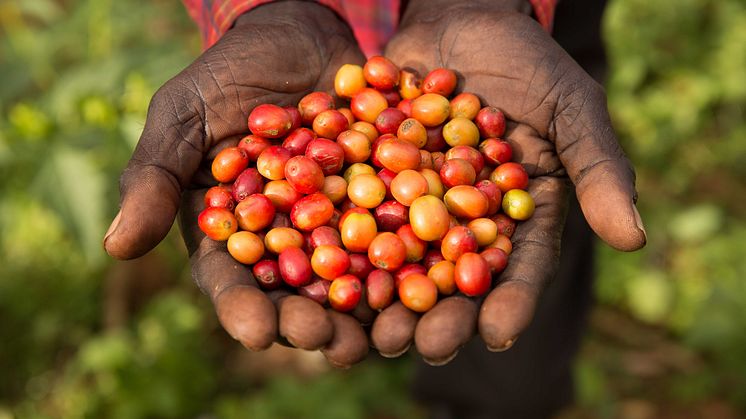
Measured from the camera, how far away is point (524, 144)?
119 inches

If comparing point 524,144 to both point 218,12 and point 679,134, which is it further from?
point 679,134

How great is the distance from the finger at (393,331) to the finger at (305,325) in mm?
156

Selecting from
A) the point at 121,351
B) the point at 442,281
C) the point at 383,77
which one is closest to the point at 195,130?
the point at 383,77

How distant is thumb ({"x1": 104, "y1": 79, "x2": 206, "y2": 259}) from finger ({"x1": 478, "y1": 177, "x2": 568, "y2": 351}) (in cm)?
107

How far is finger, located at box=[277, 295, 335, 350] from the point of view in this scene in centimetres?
233

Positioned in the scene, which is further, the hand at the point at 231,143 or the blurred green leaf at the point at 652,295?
the blurred green leaf at the point at 652,295

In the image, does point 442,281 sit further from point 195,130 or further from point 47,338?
point 47,338

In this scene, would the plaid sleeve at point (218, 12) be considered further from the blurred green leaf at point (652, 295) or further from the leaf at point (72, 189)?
the blurred green leaf at point (652, 295)

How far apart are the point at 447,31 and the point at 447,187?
0.67 m

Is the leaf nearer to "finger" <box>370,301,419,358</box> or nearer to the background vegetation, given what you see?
the background vegetation

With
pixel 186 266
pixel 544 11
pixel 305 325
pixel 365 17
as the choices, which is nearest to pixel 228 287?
pixel 305 325

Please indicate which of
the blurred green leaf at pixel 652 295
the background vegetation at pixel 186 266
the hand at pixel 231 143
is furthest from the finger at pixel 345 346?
the blurred green leaf at pixel 652 295

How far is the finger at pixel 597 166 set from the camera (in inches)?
97.2

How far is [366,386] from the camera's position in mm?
4680
